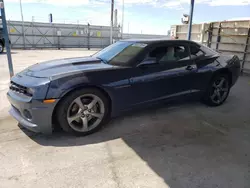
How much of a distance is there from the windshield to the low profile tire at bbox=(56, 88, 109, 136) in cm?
74

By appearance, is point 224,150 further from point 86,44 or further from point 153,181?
point 86,44

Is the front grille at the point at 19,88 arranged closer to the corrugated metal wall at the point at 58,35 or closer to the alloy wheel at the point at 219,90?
the alloy wheel at the point at 219,90

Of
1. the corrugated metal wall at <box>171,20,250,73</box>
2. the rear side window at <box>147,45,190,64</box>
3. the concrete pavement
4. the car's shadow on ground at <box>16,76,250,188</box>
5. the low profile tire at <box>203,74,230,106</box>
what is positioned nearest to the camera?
the concrete pavement

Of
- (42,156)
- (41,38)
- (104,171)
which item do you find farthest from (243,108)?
(41,38)

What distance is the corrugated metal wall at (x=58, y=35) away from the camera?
68.2 ft

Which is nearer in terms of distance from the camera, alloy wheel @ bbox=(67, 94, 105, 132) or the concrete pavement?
the concrete pavement

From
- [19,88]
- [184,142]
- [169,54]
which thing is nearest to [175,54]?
[169,54]

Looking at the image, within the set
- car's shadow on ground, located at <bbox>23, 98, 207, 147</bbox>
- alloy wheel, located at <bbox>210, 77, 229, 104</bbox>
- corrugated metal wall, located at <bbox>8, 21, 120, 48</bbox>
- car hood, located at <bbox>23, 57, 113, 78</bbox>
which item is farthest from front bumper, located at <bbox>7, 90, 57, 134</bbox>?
corrugated metal wall, located at <bbox>8, 21, 120, 48</bbox>

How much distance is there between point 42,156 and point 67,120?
0.57 metres

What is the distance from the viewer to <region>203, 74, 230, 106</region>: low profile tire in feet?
14.2

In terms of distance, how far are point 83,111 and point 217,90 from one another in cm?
306

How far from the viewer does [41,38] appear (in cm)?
2200

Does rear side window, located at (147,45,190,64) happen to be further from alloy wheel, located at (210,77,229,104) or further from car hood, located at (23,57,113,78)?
alloy wheel, located at (210,77,229,104)

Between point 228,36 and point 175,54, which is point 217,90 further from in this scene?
point 228,36
